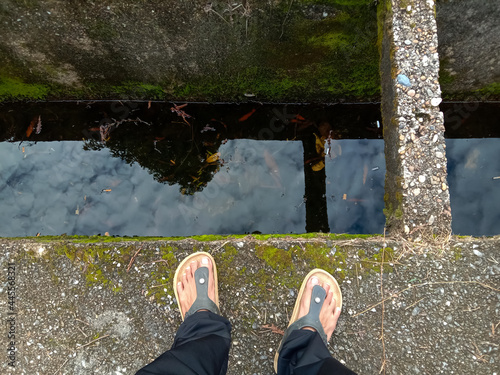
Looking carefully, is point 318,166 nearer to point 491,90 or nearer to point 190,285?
point 190,285

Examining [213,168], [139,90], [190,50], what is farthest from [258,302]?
[139,90]

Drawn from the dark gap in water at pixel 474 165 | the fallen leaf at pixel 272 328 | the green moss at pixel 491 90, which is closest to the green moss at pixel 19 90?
the fallen leaf at pixel 272 328

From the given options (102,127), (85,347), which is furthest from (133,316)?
(102,127)

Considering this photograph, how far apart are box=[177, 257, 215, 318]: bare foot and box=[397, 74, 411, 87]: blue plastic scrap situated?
6.05 feet

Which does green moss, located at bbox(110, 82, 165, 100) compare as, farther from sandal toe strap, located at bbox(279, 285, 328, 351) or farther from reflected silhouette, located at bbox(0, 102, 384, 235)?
sandal toe strap, located at bbox(279, 285, 328, 351)

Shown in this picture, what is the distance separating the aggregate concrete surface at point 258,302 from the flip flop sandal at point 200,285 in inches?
2.1

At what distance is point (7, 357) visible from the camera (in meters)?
2.05

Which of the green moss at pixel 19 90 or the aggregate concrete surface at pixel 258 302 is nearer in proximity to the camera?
the aggregate concrete surface at pixel 258 302

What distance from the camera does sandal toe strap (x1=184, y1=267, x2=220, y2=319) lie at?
2.07 metres

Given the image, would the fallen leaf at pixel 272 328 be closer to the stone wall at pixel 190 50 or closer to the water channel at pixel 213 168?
the water channel at pixel 213 168

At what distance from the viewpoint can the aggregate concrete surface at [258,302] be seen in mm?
1995

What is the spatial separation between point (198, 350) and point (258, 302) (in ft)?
1.71

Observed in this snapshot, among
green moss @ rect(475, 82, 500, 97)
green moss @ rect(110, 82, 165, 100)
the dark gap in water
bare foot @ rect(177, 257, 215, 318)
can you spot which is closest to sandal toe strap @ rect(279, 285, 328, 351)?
bare foot @ rect(177, 257, 215, 318)

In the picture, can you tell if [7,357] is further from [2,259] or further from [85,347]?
[2,259]
